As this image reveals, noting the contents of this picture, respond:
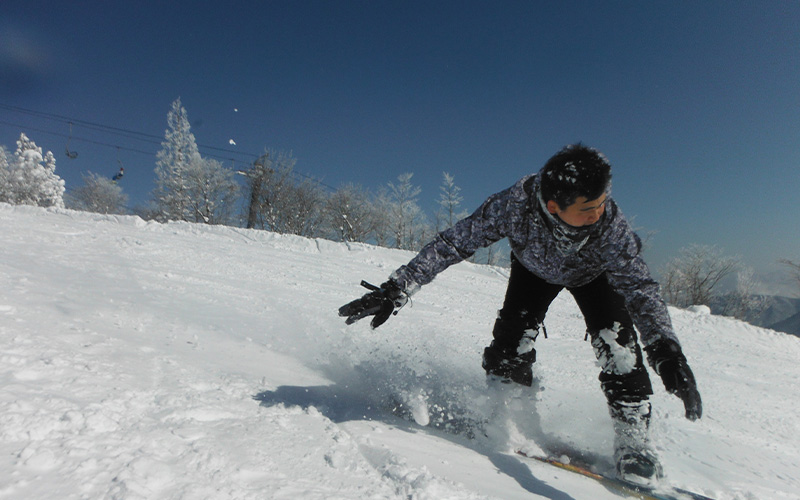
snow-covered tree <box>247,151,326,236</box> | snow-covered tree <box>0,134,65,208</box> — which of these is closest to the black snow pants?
snow-covered tree <box>247,151,326,236</box>

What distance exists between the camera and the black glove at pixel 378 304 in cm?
209

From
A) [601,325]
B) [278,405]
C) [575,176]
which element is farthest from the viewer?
[601,325]

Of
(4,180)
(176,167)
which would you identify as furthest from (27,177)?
(176,167)

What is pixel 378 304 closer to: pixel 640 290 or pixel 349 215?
pixel 640 290

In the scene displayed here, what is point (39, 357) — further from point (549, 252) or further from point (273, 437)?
point (549, 252)

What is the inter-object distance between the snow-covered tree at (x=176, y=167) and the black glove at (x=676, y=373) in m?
30.5

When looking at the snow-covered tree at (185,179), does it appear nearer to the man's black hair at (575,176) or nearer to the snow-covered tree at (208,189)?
the snow-covered tree at (208,189)

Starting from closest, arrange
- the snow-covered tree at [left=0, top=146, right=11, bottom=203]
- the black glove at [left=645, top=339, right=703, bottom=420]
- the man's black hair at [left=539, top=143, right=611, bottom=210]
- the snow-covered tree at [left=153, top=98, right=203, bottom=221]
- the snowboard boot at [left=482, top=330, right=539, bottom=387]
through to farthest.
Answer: the man's black hair at [left=539, top=143, right=611, bottom=210] < the black glove at [left=645, top=339, right=703, bottom=420] < the snowboard boot at [left=482, top=330, right=539, bottom=387] < the snow-covered tree at [left=153, top=98, right=203, bottom=221] < the snow-covered tree at [left=0, top=146, right=11, bottom=203]

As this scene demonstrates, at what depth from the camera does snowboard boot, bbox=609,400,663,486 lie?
1900 mm

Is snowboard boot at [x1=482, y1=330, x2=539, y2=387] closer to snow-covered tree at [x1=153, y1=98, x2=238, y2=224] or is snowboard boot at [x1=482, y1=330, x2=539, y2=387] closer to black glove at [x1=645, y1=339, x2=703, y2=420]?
black glove at [x1=645, y1=339, x2=703, y2=420]

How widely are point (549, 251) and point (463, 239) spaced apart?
1.51 ft

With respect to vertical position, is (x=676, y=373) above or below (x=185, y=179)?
below

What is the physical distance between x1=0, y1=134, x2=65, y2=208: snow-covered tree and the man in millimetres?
47748

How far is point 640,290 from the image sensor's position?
2.04m
